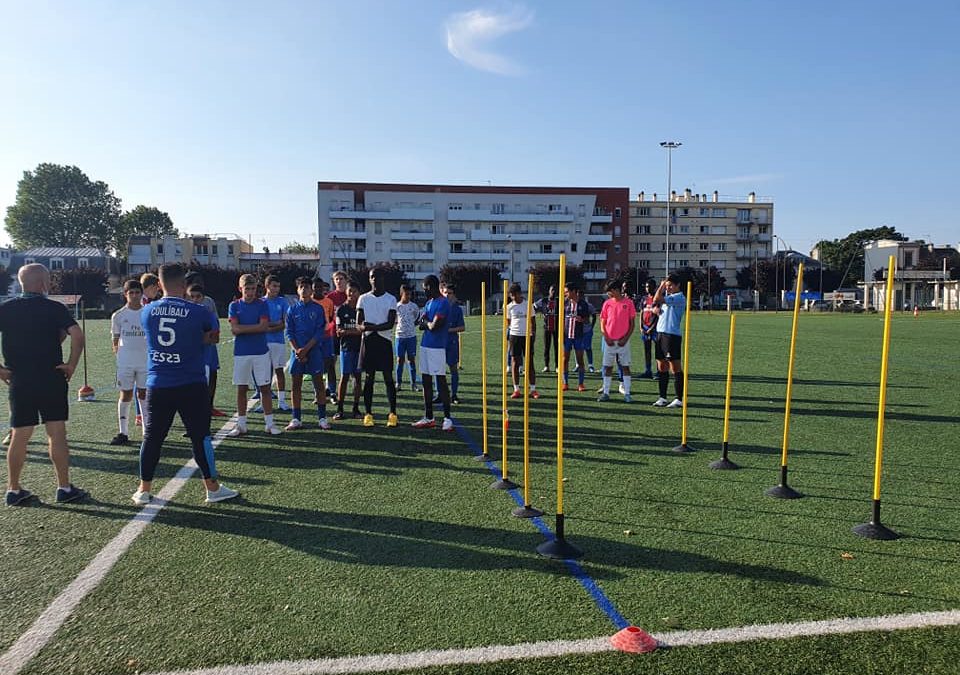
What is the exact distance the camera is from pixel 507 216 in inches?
3546

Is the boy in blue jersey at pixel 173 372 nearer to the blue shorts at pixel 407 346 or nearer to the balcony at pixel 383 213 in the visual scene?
the blue shorts at pixel 407 346

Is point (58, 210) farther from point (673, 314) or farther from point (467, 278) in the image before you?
point (673, 314)

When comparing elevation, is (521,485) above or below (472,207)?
below

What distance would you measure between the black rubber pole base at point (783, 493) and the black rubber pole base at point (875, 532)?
0.83 m

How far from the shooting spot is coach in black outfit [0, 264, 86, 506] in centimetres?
562

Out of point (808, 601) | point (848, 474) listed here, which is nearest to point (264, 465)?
point (808, 601)

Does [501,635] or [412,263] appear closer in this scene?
[501,635]

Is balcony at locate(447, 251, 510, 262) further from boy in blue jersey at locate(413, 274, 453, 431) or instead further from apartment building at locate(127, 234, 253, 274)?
boy in blue jersey at locate(413, 274, 453, 431)

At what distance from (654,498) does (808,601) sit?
80.1 inches

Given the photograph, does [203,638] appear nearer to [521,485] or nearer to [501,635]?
[501,635]

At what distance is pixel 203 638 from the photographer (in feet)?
11.4

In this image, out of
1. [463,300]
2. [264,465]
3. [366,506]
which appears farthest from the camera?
[463,300]

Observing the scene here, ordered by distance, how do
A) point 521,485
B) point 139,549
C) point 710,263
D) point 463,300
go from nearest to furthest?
point 139,549, point 521,485, point 463,300, point 710,263

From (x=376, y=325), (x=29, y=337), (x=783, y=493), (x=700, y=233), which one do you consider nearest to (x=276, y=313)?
(x=376, y=325)
